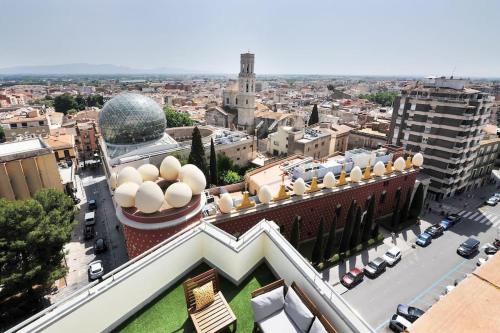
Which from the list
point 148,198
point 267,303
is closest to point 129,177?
point 148,198

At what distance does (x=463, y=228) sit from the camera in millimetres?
27641

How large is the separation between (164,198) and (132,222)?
84.8 inches

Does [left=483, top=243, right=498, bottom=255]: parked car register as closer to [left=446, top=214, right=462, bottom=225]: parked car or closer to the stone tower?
[left=446, top=214, right=462, bottom=225]: parked car

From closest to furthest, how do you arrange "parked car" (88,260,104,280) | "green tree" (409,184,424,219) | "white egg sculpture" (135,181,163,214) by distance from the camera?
"white egg sculpture" (135,181,163,214) → "parked car" (88,260,104,280) → "green tree" (409,184,424,219)

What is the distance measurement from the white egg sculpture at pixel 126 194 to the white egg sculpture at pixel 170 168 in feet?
7.91

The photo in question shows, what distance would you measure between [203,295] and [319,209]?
53.3 ft

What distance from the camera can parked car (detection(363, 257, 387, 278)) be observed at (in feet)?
66.4

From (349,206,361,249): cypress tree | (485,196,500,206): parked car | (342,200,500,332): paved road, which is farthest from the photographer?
(485,196,500,206): parked car

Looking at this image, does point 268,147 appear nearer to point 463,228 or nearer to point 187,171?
point 463,228

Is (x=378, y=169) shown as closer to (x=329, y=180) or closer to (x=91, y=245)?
(x=329, y=180)

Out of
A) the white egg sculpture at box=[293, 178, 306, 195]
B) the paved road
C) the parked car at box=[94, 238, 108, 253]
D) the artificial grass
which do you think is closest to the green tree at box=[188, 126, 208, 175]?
the parked car at box=[94, 238, 108, 253]

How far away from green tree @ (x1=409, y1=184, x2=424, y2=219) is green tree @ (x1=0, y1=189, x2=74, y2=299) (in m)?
31.9

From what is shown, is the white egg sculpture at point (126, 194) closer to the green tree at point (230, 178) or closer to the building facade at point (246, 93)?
the green tree at point (230, 178)

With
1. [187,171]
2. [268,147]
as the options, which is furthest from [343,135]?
[187,171]
